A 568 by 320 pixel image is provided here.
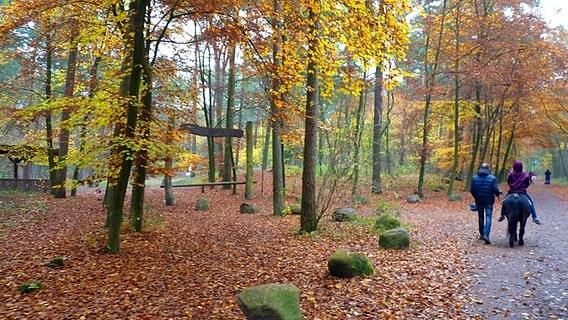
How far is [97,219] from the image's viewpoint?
416 inches

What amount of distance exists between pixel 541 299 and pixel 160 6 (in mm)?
9507

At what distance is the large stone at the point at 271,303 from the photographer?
3904 millimetres

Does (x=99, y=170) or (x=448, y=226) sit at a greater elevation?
(x=99, y=170)

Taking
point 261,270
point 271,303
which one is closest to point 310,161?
point 261,270

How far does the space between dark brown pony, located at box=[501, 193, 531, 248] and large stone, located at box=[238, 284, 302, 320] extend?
19.4ft

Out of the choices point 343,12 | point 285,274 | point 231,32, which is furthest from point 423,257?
point 231,32

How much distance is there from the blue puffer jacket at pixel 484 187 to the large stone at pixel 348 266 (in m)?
3.93

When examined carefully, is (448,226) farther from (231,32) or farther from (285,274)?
(231,32)

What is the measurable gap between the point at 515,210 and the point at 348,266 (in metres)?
4.37

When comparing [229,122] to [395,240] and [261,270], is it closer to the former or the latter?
[395,240]

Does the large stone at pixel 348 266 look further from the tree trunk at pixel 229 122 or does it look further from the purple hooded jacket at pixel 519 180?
the tree trunk at pixel 229 122

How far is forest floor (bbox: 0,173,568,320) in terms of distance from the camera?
4.81m

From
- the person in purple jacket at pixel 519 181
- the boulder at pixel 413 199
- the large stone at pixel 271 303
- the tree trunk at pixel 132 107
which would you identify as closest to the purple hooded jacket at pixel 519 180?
the person in purple jacket at pixel 519 181

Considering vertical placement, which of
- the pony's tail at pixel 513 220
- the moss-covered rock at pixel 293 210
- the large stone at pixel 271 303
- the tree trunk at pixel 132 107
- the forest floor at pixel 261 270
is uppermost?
the tree trunk at pixel 132 107
